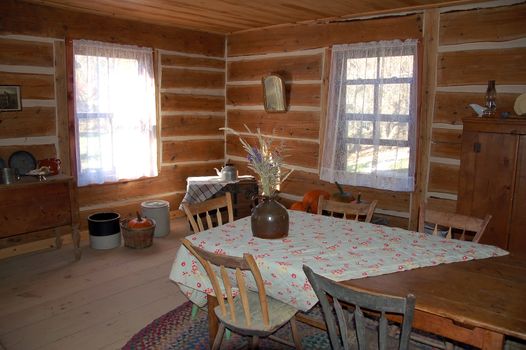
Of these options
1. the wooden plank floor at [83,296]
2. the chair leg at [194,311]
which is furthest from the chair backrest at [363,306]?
the wooden plank floor at [83,296]

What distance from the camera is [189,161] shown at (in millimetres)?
6082

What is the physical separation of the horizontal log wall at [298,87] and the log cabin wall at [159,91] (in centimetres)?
37

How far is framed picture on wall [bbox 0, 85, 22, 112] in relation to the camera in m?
4.29

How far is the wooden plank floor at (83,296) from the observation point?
2.99m

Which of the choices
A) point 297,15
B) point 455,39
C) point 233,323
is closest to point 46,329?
point 233,323

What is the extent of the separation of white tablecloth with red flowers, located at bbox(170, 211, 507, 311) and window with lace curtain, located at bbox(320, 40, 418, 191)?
6.14ft

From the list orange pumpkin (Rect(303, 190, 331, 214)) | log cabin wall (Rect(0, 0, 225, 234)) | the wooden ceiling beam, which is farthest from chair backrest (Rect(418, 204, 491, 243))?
log cabin wall (Rect(0, 0, 225, 234))

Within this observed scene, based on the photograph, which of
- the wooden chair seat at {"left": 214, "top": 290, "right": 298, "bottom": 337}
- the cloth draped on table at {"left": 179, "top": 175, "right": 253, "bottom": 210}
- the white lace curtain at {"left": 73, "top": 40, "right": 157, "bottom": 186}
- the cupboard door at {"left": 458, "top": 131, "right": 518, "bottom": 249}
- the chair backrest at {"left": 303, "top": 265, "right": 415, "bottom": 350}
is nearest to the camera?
the chair backrest at {"left": 303, "top": 265, "right": 415, "bottom": 350}

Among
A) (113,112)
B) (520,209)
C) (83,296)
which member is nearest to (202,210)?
(83,296)

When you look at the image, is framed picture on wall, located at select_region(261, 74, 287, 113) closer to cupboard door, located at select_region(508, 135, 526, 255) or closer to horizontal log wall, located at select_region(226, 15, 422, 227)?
horizontal log wall, located at select_region(226, 15, 422, 227)

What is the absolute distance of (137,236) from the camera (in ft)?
15.3

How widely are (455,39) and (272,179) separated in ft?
8.93

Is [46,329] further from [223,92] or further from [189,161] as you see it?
[223,92]

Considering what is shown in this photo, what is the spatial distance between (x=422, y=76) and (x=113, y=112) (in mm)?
3442
